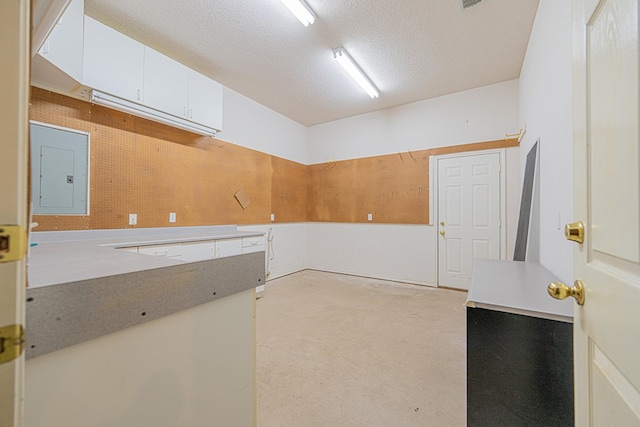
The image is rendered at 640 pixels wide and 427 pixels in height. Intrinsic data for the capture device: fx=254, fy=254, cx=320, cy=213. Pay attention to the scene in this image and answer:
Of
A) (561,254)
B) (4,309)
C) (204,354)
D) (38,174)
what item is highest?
(38,174)

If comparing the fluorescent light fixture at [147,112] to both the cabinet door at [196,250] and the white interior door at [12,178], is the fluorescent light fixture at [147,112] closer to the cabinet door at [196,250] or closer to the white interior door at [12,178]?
the cabinet door at [196,250]

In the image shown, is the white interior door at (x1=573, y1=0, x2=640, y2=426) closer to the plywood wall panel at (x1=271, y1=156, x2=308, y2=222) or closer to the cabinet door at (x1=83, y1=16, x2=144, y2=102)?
the cabinet door at (x1=83, y1=16, x2=144, y2=102)

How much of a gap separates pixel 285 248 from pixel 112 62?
3.56 meters

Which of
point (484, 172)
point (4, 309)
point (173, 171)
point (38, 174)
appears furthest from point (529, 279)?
point (38, 174)

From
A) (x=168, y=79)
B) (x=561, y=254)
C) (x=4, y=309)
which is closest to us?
(x=4, y=309)

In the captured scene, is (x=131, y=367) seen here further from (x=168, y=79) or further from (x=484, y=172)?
(x=484, y=172)

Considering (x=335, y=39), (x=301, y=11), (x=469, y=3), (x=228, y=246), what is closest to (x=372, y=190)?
(x=335, y=39)

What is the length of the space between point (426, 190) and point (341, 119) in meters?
2.26

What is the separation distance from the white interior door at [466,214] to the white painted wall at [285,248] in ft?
8.72

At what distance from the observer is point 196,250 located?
2.90 m

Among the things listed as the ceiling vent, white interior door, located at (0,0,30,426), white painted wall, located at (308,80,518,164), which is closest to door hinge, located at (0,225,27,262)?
white interior door, located at (0,0,30,426)

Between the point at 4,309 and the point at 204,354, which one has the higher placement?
the point at 4,309

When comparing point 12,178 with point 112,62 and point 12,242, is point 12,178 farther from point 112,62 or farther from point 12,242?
point 112,62

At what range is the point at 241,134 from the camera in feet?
13.7
